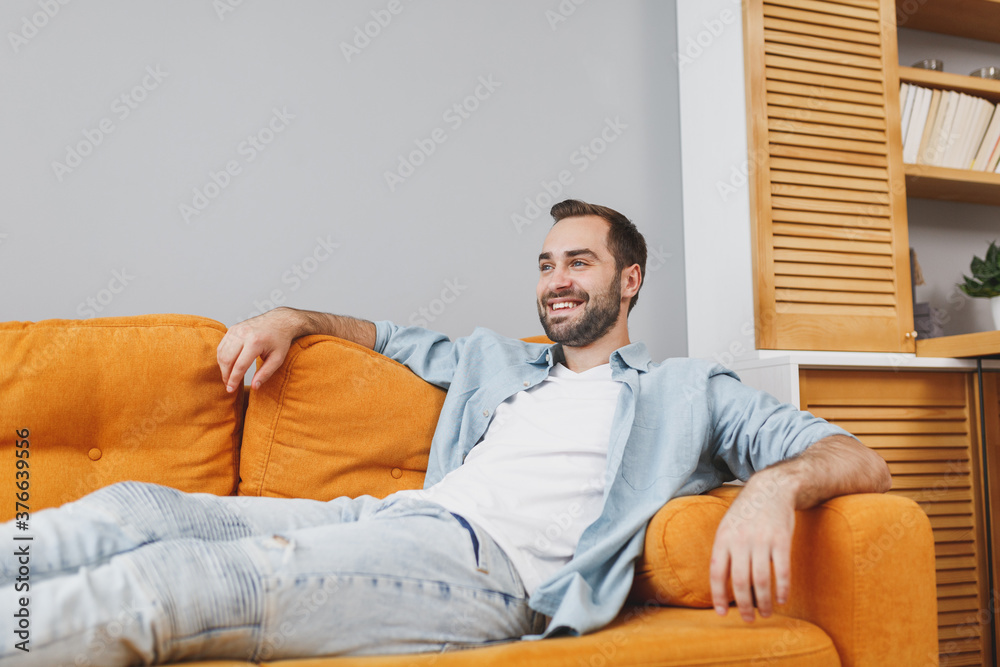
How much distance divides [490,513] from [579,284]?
0.60 meters

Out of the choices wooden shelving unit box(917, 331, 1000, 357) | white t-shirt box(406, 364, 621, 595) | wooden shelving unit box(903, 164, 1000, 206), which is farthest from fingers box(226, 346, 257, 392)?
wooden shelving unit box(903, 164, 1000, 206)

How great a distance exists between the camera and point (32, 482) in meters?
1.24

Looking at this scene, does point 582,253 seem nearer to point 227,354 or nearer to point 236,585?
point 227,354

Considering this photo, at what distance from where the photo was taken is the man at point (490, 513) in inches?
32.6

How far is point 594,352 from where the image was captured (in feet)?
5.09

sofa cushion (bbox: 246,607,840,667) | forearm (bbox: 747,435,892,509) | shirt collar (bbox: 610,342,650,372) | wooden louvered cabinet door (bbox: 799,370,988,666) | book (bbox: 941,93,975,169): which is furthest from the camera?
book (bbox: 941,93,975,169)

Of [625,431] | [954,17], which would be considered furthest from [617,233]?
[954,17]

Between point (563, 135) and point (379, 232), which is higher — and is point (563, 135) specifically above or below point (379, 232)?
above

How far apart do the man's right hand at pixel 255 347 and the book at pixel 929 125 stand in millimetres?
1892

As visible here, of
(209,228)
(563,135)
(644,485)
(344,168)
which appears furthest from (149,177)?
(644,485)

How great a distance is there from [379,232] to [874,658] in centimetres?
144

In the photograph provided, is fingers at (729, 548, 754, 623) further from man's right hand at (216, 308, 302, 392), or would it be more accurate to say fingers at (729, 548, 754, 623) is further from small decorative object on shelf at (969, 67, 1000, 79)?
small decorative object on shelf at (969, 67, 1000, 79)

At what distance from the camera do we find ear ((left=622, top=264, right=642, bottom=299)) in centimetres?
164

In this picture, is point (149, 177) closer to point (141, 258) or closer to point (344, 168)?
point (141, 258)
